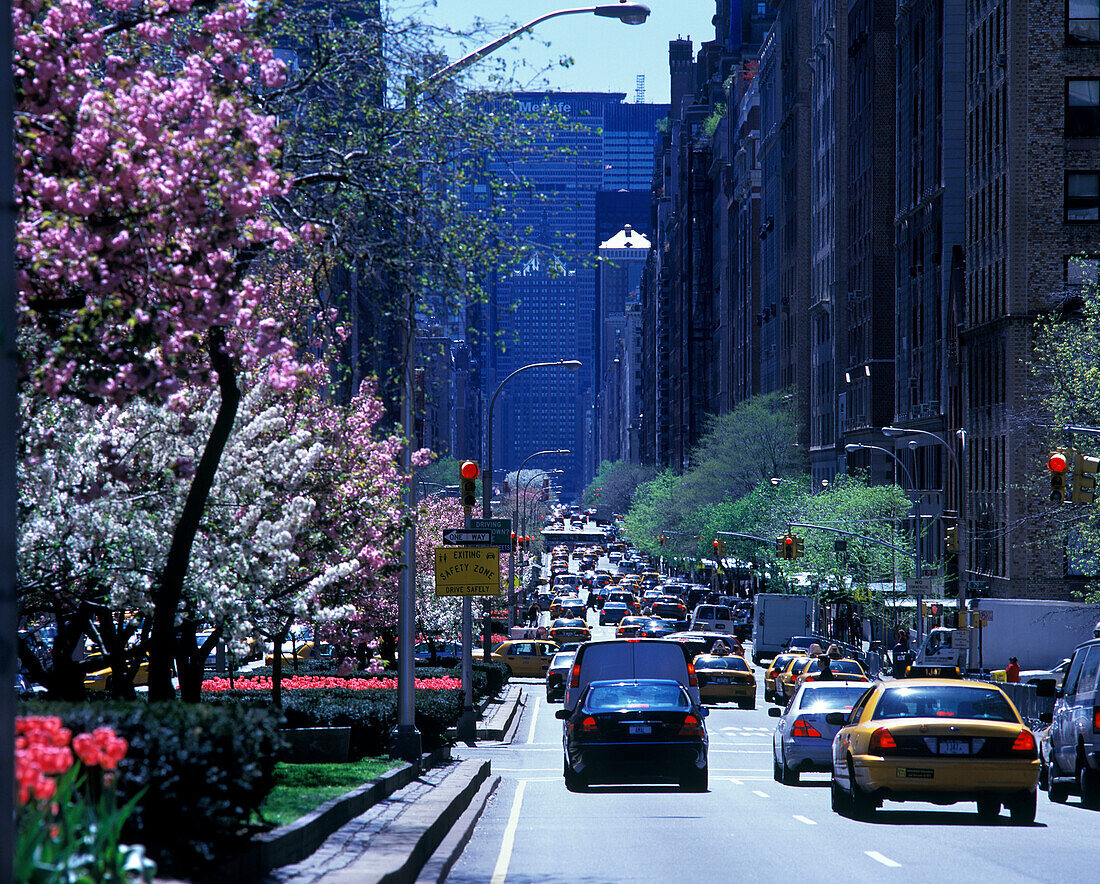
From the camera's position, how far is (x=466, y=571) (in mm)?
28266

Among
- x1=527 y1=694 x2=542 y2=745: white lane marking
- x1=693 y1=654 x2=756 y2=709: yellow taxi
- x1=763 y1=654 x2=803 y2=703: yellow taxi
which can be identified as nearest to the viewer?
x1=527 y1=694 x2=542 y2=745: white lane marking

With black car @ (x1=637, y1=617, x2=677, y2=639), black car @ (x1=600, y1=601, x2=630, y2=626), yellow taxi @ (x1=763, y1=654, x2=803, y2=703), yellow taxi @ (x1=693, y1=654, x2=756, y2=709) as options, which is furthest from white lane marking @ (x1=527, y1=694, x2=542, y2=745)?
black car @ (x1=600, y1=601, x2=630, y2=626)

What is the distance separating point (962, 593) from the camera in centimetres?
5225

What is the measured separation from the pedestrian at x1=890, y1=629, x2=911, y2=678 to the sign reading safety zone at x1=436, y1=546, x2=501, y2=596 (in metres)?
21.3

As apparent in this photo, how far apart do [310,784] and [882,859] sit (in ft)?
17.9

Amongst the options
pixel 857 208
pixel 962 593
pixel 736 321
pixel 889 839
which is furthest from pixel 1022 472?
pixel 736 321

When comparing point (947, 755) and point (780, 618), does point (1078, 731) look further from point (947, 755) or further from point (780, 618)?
point (780, 618)

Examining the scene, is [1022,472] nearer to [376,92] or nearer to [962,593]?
[962,593]

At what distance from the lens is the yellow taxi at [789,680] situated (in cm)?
4378

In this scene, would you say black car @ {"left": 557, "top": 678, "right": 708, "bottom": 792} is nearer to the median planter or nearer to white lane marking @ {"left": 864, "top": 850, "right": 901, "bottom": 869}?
the median planter

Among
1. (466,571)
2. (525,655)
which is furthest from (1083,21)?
(466,571)

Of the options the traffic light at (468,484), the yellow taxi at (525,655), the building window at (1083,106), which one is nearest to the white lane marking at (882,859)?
the traffic light at (468,484)

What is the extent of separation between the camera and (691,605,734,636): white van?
7488 cm

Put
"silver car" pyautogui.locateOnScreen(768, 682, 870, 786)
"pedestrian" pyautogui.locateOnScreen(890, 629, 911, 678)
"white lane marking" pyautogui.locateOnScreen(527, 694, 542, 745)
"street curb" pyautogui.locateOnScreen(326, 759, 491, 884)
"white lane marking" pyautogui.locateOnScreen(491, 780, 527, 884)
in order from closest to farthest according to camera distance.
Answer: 1. "street curb" pyautogui.locateOnScreen(326, 759, 491, 884)
2. "white lane marking" pyautogui.locateOnScreen(491, 780, 527, 884)
3. "silver car" pyautogui.locateOnScreen(768, 682, 870, 786)
4. "white lane marking" pyautogui.locateOnScreen(527, 694, 542, 745)
5. "pedestrian" pyautogui.locateOnScreen(890, 629, 911, 678)
